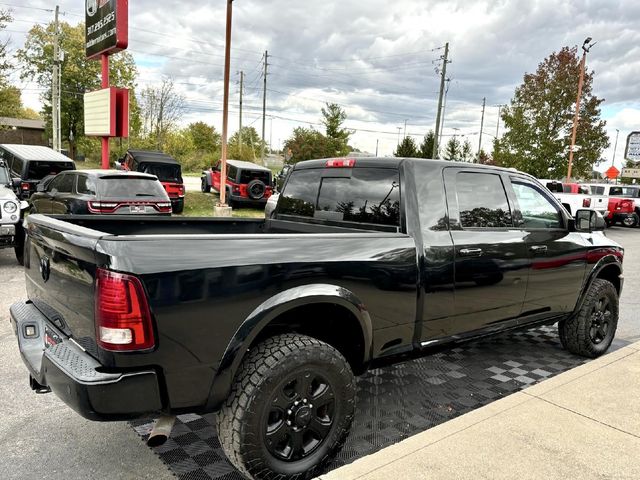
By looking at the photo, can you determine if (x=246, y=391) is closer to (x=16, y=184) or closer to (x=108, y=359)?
(x=108, y=359)

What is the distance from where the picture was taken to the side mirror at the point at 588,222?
14.1 feet

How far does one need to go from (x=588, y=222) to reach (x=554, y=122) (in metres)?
31.2

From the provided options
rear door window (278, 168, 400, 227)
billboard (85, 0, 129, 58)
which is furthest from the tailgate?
billboard (85, 0, 129, 58)

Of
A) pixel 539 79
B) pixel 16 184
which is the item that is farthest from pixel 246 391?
pixel 539 79

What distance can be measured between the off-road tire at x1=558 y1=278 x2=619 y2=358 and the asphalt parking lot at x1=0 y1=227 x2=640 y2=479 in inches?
151

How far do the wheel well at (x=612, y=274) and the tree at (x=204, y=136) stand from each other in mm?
78910

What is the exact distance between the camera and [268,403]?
93.4 inches

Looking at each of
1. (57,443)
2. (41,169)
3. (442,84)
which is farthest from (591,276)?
(442,84)

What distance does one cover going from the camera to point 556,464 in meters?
2.60

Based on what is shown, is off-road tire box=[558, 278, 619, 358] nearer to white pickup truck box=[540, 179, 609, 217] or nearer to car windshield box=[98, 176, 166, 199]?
car windshield box=[98, 176, 166, 199]

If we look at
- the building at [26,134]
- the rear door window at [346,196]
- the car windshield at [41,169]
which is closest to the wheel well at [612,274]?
the rear door window at [346,196]

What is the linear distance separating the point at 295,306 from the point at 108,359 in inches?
35.6

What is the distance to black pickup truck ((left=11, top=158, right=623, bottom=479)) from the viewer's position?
2.12 metres

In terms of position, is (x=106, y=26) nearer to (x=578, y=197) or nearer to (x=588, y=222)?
(x=588, y=222)
